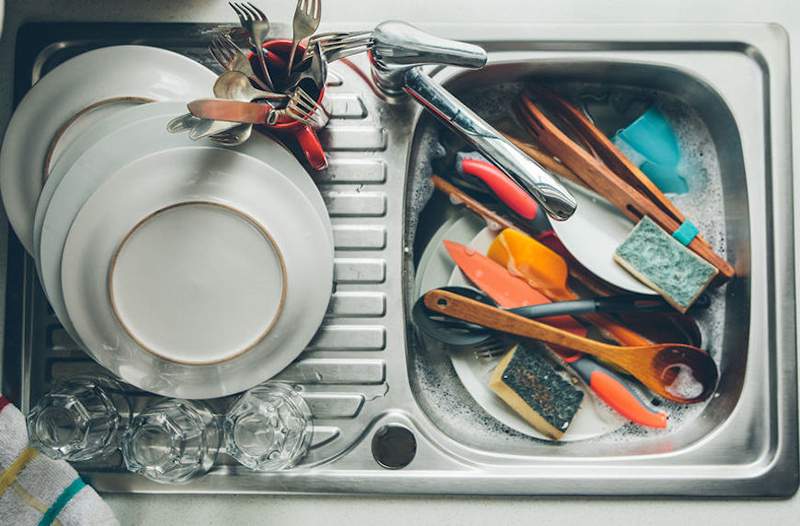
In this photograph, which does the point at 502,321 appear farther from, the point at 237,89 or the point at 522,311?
the point at 237,89

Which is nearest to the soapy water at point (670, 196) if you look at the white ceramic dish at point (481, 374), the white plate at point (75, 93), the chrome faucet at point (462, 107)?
the white ceramic dish at point (481, 374)

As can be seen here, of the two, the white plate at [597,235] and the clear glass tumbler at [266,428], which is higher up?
the white plate at [597,235]

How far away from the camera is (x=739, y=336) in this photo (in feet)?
2.22

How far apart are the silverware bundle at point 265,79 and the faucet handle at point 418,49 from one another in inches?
0.9

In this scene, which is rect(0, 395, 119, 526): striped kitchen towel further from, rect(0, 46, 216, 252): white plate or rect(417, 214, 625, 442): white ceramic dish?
rect(417, 214, 625, 442): white ceramic dish

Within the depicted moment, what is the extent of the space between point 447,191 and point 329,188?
127 mm

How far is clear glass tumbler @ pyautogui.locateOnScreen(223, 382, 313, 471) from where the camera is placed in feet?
1.95

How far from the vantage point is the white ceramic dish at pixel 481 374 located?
2.28 ft

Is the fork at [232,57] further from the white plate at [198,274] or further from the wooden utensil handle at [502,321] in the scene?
the wooden utensil handle at [502,321]

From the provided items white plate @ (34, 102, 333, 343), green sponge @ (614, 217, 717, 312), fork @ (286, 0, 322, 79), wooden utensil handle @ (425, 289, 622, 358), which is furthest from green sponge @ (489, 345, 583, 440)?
fork @ (286, 0, 322, 79)

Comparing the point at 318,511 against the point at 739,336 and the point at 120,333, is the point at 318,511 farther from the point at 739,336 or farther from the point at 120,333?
the point at 739,336

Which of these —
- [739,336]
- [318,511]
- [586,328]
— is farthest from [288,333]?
[739,336]

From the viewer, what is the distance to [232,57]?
54 cm

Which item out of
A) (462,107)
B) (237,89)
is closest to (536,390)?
(462,107)
